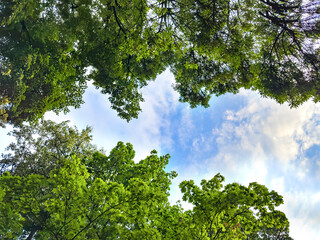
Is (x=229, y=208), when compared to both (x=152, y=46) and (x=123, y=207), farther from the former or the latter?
(x=152, y=46)

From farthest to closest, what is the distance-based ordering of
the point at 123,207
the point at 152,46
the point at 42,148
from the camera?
the point at 42,148
the point at 152,46
the point at 123,207

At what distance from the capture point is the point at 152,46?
30.9ft

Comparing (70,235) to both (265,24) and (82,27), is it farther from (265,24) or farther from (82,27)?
(265,24)

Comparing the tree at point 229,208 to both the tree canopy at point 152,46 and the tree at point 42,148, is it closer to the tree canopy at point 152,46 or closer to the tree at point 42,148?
the tree canopy at point 152,46

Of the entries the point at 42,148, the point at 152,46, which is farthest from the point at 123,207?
the point at 42,148

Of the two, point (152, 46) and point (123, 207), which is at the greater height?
point (152, 46)

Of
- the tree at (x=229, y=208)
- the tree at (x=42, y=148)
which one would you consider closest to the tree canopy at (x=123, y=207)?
the tree at (x=229, y=208)

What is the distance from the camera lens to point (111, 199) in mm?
5984

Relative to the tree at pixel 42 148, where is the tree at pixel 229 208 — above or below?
below

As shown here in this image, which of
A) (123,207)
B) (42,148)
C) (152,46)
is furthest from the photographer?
(42,148)

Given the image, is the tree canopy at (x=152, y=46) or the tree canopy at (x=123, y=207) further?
the tree canopy at (x=152, y=46)

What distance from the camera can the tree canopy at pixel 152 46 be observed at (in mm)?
7223

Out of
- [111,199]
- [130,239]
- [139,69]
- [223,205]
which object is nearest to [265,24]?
[139,69]

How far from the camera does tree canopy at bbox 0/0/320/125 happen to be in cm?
722
